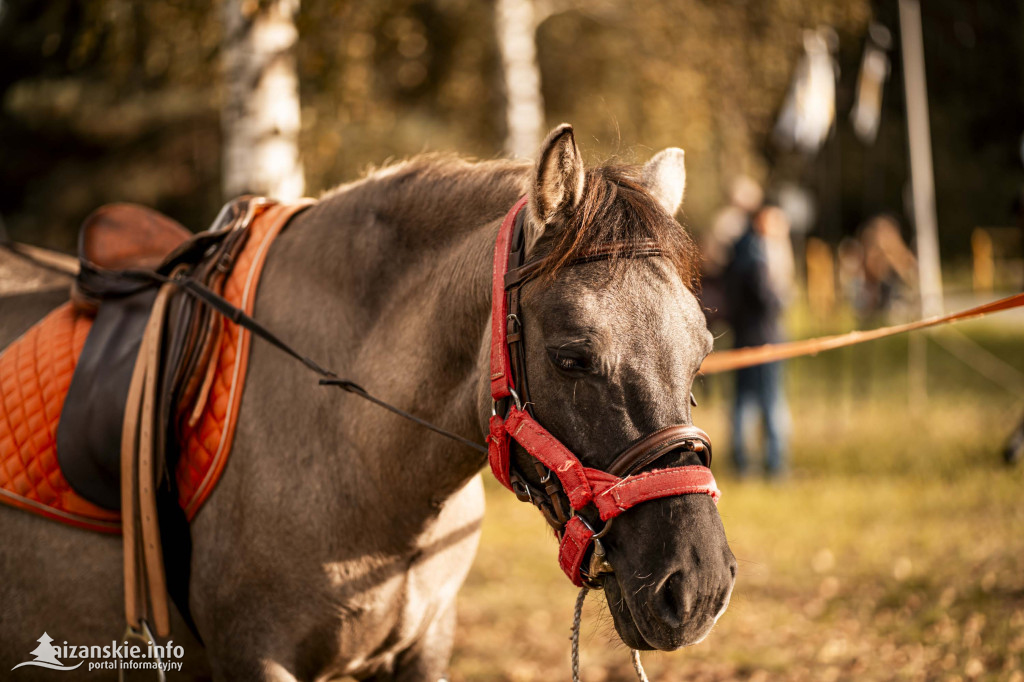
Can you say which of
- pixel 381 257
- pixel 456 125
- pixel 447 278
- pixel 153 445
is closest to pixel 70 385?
pixel 153 445

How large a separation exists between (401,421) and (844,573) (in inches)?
166

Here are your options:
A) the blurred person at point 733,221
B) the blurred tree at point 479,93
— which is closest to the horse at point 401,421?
the blurred person at point 733,221

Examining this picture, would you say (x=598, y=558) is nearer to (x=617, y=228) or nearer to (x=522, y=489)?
(x=522, y=489)

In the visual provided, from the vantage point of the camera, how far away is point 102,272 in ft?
8.36

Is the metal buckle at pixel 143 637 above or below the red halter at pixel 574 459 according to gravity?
below

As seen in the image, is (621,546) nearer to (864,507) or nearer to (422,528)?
(422,528)

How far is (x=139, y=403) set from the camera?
2.28 meters

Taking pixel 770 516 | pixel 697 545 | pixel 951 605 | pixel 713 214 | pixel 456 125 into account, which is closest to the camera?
pixel 697 545

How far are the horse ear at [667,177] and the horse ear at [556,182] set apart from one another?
Result: 1.14 feet

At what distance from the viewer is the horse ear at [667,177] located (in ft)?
7.27

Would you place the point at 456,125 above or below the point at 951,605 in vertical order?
above

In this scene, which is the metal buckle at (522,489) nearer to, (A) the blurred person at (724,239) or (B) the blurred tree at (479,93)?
(A) the blurred person at (724,239)

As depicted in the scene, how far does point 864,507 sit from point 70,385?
238 inches

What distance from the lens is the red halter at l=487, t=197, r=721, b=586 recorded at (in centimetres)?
173
